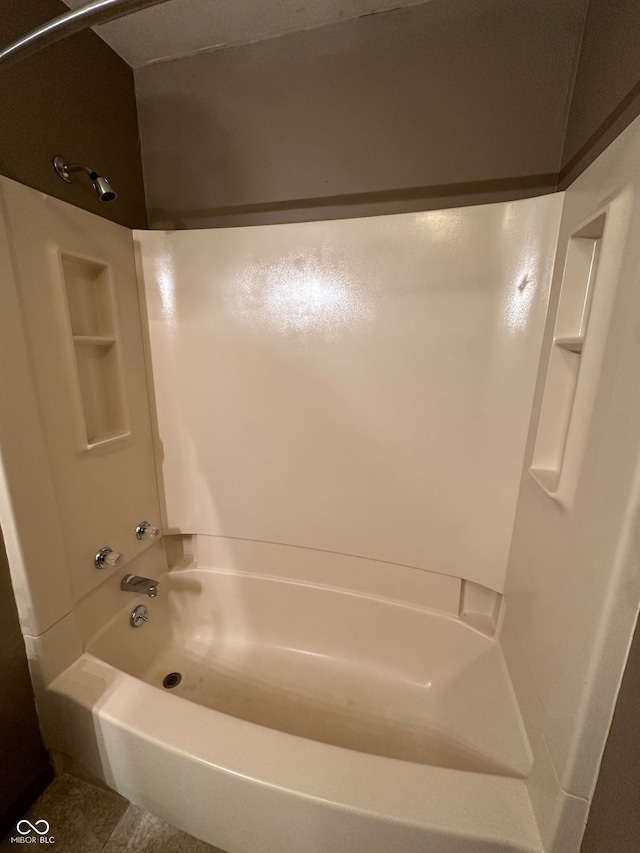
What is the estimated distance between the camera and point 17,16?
911 mm

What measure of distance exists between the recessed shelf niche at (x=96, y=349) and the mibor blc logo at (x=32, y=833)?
1.12 metres

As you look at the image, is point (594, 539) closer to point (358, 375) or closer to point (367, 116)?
point (358, 375)

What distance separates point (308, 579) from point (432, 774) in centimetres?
75

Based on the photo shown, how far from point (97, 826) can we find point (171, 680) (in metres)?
0.40

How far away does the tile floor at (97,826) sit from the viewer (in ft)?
3.16

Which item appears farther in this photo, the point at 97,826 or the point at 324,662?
the point at 324,662

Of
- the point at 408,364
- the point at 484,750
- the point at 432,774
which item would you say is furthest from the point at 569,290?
the point at 484,750

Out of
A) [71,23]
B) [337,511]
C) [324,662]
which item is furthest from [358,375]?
[324,662]

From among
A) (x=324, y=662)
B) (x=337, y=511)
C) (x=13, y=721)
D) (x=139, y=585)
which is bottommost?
(x=324, y=662)

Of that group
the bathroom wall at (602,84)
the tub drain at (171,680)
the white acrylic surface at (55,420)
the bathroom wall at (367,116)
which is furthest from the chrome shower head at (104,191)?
the tub drain at (171,680)

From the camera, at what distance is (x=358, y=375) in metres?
1.18

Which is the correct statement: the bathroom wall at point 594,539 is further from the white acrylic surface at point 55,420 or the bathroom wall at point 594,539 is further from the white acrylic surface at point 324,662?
the white acrylic surface at point 55,420

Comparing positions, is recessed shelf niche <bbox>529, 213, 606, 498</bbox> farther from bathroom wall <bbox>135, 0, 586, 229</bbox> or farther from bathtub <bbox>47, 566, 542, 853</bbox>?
bathtub <bbox>47, 566, 542, 853</bbox>

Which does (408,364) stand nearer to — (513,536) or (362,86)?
(513,536)
